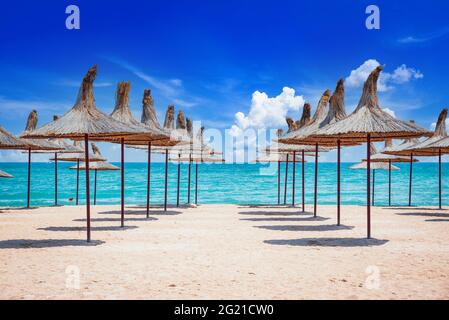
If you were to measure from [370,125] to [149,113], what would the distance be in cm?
784

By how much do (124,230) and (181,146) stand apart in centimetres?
675

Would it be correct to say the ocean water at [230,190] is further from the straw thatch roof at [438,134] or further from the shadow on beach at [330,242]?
the shadow on beach at [330,242]

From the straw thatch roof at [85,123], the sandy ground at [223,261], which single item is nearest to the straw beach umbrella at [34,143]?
the sandy ground at [223,261]

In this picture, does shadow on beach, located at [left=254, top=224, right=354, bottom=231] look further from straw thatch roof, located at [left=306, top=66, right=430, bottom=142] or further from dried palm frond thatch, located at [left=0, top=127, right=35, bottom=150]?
dried palm frond thatch, located at [left=0, top=127, right=35, bottom=150]

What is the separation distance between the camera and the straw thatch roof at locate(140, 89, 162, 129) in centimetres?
1526

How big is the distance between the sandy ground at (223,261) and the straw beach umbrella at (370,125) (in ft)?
5.77

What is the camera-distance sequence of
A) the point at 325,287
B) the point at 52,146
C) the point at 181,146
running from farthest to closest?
the point at 52,146
the point at 181,146
the point at 325,287

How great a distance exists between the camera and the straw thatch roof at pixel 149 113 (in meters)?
15.3

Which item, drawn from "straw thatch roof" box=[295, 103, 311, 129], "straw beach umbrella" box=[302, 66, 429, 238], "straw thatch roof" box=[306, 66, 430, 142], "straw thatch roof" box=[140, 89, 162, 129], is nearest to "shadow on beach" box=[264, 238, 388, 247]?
"straw beach umbrella" box=[302, 66, 429, 238]

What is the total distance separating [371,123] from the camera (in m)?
9.81

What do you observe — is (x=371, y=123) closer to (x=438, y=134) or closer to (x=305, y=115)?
(x=305, y=115)
